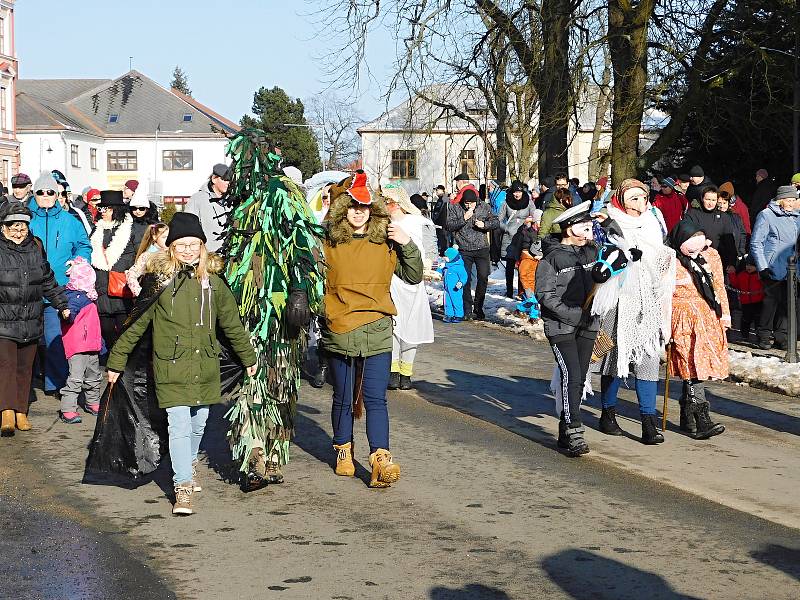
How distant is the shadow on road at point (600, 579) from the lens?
554cm

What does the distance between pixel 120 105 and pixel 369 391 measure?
8997 cm

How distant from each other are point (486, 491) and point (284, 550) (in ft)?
5.63

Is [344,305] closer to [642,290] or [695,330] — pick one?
[642,290]

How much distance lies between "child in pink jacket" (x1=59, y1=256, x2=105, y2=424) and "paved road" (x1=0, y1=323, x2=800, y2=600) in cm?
53

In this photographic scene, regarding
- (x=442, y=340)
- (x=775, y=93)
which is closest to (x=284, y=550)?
(x=442, y=340)

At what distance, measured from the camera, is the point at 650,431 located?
9.00 meters

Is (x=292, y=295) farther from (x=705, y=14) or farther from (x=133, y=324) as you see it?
(x=705, y=14)

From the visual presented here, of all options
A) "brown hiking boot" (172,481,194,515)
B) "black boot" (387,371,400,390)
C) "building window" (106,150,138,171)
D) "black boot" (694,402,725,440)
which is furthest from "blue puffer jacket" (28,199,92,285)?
"building window" (106,150,138,171)

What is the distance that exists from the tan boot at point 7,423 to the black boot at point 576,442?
4.21 m

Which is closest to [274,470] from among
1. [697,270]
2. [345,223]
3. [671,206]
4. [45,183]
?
[345,223]

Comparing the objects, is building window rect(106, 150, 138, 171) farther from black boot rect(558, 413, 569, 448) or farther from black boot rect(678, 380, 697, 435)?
black boot rect(558, 413, 569, 448)

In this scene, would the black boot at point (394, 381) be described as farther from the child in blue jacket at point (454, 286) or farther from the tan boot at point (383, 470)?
the child in blue jacket at point (454, 286)

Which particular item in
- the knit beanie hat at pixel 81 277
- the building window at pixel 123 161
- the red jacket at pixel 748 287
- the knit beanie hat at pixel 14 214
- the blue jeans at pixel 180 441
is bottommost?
the blue jeans at pixel 180 441

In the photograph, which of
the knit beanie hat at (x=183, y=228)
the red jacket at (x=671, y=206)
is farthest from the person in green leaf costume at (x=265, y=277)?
the red jacket at (x=671, y=206)
